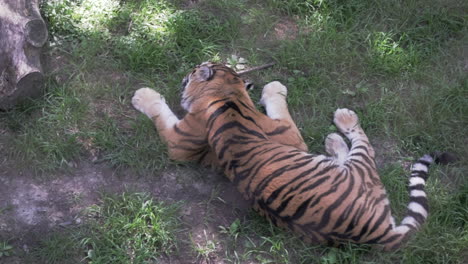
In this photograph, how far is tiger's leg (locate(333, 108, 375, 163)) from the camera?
4.68 m

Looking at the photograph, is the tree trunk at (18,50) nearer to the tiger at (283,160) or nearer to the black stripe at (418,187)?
the tiger at (283,160)

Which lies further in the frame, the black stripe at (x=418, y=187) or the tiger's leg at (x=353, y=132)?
the tiger's leg at (x=353, y=132)

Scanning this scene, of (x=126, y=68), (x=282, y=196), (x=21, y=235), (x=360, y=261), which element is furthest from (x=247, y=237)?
(x=126, y=68)

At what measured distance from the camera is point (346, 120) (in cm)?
502

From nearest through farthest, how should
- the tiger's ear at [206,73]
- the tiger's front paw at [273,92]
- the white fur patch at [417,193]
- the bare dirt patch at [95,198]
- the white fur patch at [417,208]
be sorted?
the bare dirt patch at [95,198]
the white fur patch at [417,208]
the white fur patch at [417,193]
the tiger's ear at [206,73]
the tiger's front paw at [273,92]

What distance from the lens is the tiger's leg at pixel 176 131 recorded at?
470 centimetres

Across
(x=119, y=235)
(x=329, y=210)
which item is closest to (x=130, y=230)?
(x=119, y=235)

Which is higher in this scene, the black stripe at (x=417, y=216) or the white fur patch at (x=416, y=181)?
the white fur patch at (x=416, y=181)

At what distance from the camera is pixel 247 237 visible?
4.35 meters

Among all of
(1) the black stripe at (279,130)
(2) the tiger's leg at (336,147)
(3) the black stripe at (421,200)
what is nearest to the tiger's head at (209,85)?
(1) the black stripe at (279,130)

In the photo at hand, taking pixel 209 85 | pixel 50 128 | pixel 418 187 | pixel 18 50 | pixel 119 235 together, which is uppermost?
pixel 18 50

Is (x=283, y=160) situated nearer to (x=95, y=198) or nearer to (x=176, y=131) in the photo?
(x=176, y=131)

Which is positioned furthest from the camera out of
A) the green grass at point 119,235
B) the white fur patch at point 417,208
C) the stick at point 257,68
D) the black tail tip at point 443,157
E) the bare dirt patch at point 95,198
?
the stick at point 257,68

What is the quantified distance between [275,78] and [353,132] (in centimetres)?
98
